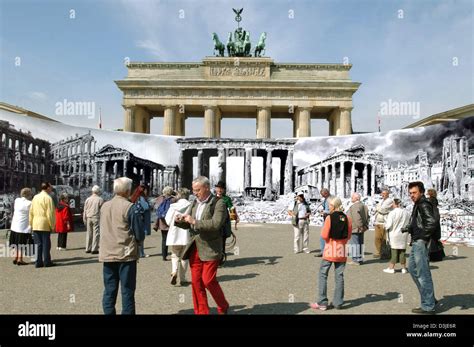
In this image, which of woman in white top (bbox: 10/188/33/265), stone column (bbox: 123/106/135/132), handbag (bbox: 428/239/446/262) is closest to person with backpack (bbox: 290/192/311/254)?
handbag (bbox: 428/239/446/262)

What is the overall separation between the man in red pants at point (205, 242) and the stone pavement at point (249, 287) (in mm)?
725

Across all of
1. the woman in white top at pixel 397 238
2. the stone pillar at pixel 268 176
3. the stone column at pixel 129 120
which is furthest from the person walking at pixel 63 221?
the stone column at pixel 129 120

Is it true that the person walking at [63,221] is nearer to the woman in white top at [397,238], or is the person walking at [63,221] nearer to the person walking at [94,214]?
the person walking at [94,214]

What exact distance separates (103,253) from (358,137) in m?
19.8

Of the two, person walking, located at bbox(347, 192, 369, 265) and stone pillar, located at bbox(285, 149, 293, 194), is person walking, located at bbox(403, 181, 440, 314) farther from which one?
stone pillar, located at bbox(285, 149, 293, 194)

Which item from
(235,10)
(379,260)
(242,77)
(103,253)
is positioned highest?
(235,10)

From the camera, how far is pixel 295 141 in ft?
78.7

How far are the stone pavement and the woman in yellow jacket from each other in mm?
360

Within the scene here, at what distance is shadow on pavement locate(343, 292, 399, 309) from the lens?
20.9ft
